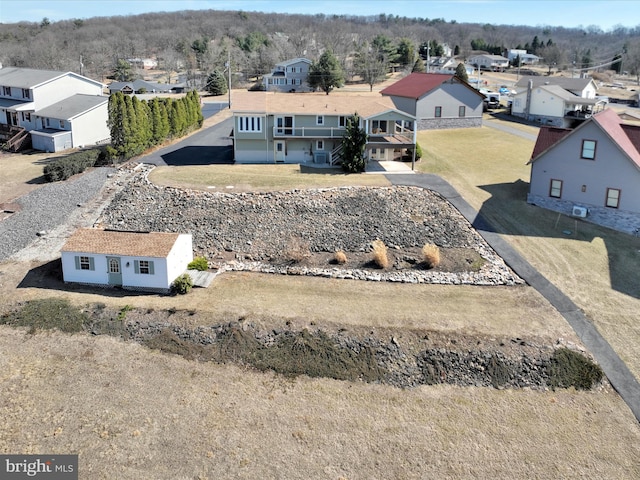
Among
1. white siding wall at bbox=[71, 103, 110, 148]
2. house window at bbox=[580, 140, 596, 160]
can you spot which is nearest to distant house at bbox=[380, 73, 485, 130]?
house window at bbox=[580, 140, 596, 160]

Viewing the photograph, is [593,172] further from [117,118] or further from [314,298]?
[117,118]

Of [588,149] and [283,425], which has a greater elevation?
[588,149]

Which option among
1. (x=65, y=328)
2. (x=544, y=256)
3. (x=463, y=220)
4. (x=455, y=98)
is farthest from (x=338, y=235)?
(x=455, y=98)

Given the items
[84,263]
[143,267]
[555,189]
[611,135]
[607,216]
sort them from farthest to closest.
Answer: [555,189] < [607,216] < [611,135] < [84,263] < [143,267]

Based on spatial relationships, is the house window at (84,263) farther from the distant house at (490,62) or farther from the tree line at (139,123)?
the distant house at (490,62)

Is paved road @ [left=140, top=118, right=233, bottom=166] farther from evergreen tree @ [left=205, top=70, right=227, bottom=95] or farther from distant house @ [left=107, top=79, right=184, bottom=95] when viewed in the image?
evergreen tree @ [left=205, top=70, right=227, bottom=95]

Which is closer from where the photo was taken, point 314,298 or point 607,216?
point 314,298

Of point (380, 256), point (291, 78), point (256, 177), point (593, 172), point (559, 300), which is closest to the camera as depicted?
point (559, 300)

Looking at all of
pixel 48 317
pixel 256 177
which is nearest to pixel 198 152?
pixel 256 177

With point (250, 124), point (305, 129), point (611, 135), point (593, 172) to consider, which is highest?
point (611, 135)
